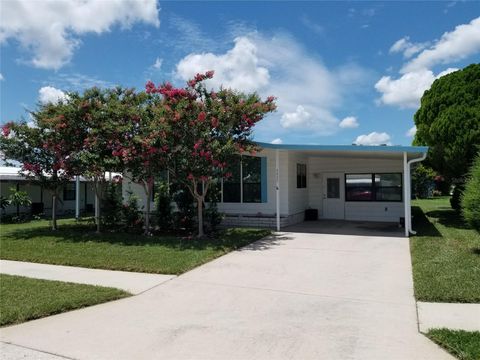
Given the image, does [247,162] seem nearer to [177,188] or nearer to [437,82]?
[177,188]

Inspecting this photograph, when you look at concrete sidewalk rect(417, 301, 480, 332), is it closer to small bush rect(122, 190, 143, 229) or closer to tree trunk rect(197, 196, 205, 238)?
tree trunk rect(197, 196, 205, 238)

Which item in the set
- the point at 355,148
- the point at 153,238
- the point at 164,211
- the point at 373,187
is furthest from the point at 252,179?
the point at 373,187

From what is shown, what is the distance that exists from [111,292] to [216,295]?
1642mm

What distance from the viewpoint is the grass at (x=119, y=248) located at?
27.5 ft

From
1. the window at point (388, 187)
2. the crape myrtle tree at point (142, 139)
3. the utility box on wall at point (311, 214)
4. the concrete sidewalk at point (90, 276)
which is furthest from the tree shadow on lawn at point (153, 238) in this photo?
the window at point (388, 187)

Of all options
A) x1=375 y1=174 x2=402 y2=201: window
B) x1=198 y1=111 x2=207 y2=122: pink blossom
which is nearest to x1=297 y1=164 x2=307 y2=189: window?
x1=375 y1=174 x2=402 y2=201: window

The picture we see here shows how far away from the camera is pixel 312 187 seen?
1712cm

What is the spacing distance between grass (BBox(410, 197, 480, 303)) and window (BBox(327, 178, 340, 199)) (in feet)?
14.4

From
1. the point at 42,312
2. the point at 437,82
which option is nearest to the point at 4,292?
the point at 42,312

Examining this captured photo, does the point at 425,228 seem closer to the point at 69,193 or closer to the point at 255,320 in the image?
the point at 255,320

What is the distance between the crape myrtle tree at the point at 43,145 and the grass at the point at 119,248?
6.71ft

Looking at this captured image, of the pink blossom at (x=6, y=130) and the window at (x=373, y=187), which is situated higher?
the pink blossom at (x=6, y=130)

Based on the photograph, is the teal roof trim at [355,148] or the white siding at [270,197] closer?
the teal roof trim at [355,148]

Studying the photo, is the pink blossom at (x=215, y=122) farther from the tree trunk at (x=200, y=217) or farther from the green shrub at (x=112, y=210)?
the green shrub at (x=112, y=210)
